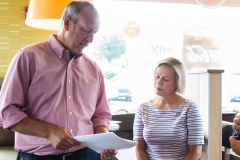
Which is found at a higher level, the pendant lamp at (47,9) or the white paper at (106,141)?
the pendant lamp at (47,9)

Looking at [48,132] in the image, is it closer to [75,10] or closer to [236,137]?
[75,10]

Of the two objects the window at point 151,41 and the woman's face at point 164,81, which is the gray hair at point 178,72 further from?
the window at point 151,41

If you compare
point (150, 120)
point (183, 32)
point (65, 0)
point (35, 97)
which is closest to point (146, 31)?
point (183, 32)

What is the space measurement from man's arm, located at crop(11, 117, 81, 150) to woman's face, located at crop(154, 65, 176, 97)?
3.34 ft

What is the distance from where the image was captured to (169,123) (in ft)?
6.83

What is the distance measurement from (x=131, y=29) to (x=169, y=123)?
1.86 metres

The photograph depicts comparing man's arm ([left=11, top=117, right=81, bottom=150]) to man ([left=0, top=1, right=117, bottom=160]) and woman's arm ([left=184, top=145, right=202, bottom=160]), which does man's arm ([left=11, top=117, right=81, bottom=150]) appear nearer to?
man ([left=0, top=1, right=117, bottom=160])

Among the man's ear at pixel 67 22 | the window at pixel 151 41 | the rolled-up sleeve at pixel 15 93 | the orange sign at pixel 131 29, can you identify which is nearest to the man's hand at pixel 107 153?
the rolled-up sleeve at pixel 15 93

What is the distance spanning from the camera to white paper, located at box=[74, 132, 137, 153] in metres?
1.21

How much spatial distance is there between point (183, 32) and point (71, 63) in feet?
8.79

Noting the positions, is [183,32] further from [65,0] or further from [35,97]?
[35,97]

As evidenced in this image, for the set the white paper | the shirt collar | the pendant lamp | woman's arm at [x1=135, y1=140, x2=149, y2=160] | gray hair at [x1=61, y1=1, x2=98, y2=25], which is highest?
the pendant lamp

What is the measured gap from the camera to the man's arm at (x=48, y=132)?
4.06 ft

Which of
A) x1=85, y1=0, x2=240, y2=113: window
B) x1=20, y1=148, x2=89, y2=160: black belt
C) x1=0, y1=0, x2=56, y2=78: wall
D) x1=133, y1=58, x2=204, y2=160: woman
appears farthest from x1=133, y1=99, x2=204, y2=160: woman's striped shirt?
x1=0, y1=0, x2=56, y2=78: wall
